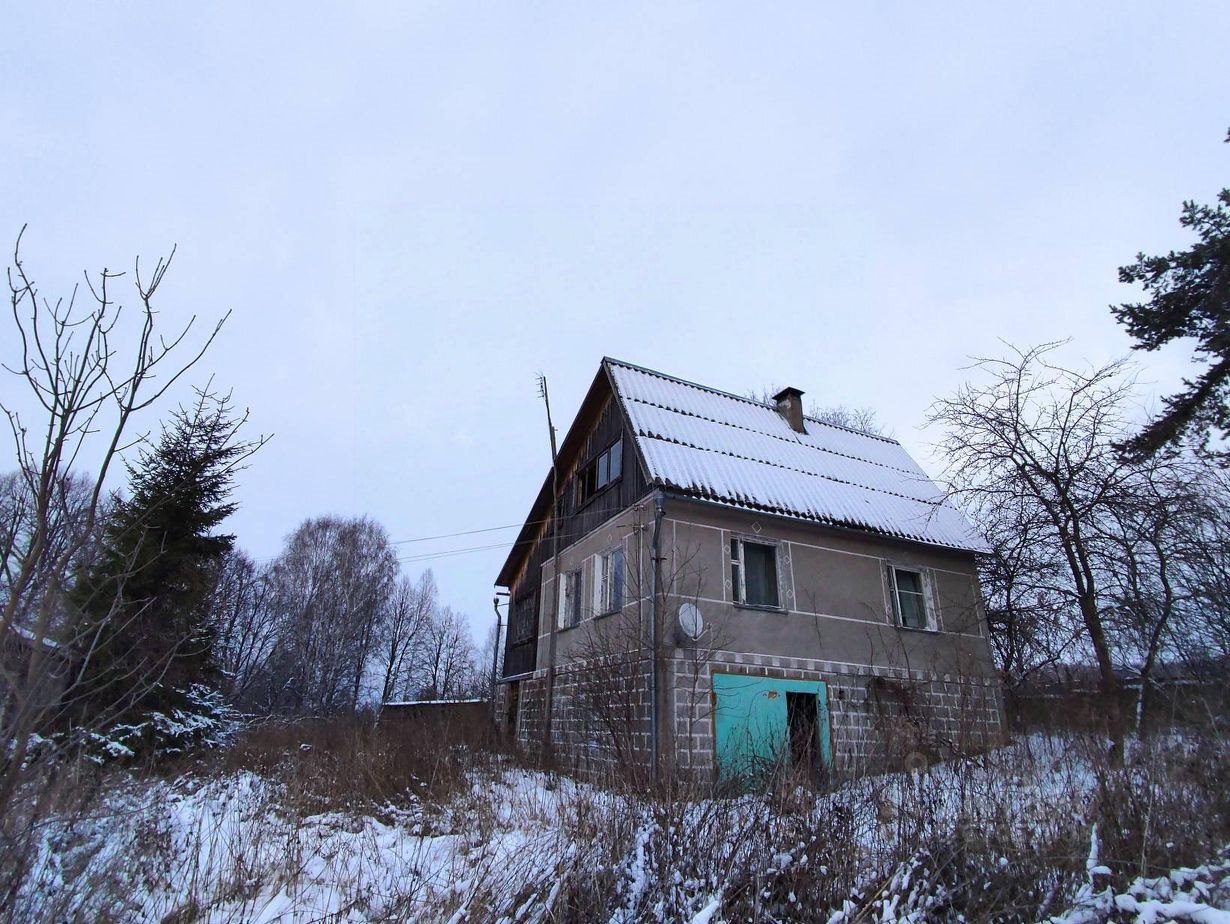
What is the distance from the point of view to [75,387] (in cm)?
239

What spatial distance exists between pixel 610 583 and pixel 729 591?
2.89 meters

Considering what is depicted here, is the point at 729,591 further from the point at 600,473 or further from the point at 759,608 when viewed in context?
the point at 600,473

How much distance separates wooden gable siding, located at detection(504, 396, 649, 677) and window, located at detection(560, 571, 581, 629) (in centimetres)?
43

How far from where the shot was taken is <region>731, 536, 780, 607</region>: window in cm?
1346

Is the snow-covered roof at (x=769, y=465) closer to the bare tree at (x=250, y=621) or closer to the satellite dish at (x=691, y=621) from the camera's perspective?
the satellite dish at (x=691, y=621)

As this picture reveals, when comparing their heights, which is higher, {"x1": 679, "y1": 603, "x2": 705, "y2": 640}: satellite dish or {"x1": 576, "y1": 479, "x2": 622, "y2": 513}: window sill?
{"x1": 576, "y1": 479, "x2": 622, "y2": 513}: window sill

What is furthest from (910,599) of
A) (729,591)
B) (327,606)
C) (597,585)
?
(327,606)

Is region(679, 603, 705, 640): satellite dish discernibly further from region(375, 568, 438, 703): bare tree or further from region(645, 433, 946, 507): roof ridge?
region(375, 568, 438, 703): bare tree

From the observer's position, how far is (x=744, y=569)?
44.9ft

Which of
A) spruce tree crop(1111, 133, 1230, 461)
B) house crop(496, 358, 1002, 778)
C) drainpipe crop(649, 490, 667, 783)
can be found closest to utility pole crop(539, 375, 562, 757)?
house crop(496, 358, 1002, 778)

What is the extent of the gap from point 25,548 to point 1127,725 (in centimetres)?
869

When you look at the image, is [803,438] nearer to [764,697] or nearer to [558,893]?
[764,697]

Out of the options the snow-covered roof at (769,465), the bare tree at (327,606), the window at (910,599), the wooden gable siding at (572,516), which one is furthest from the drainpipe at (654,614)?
the bare tree at (327,606)

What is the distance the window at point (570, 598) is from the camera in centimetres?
1652
